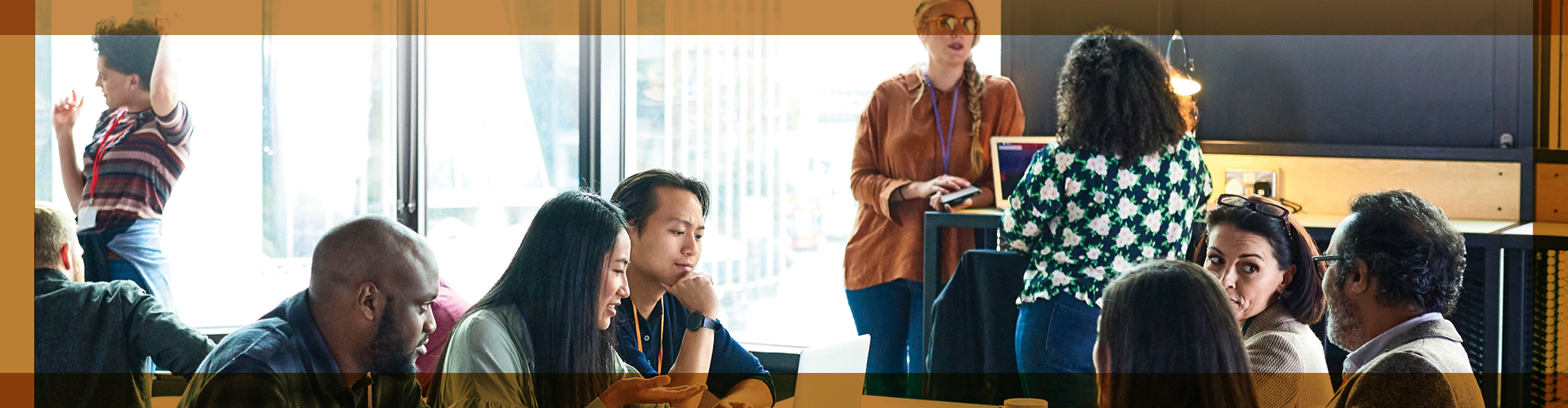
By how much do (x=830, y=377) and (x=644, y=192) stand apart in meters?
0.57

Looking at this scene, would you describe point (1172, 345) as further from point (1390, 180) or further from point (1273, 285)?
point (1390, 180)

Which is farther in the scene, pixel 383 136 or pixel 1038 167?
pixel 383 136

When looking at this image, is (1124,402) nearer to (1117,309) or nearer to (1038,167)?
(1117,309)

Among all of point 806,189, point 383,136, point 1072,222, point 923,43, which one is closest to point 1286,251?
point 1072,222

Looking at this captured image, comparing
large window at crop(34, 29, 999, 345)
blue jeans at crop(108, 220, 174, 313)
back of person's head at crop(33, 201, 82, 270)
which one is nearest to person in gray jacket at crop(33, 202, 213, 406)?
back of person's head at crop(33, 201, 82, 270)

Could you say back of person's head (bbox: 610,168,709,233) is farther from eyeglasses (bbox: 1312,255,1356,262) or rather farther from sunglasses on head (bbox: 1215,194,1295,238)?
eyeglasses (bbox: 1312,255,1356,262)

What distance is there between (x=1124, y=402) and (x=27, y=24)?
3.09m

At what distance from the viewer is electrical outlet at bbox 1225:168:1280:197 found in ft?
11.5

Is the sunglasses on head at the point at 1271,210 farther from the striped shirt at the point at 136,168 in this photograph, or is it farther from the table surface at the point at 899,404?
the striped shirt at the point at 136,168

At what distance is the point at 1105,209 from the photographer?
93.7 inches

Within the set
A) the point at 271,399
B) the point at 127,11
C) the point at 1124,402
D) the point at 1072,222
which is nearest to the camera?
the point at 1124,402

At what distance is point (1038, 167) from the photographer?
243 cm

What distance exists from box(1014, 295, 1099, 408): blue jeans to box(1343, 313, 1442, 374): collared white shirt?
35.3 inches

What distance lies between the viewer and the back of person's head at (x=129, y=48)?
10.0ft
